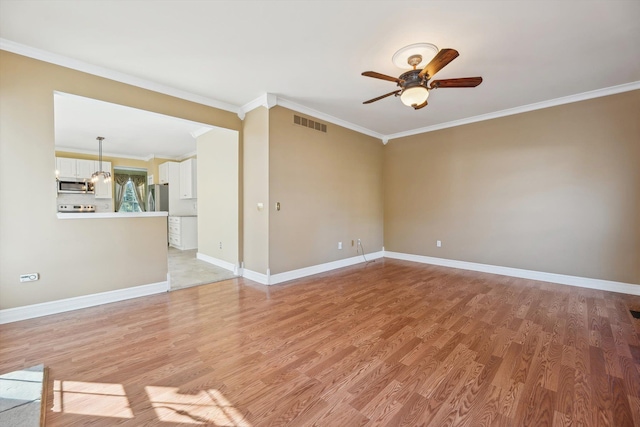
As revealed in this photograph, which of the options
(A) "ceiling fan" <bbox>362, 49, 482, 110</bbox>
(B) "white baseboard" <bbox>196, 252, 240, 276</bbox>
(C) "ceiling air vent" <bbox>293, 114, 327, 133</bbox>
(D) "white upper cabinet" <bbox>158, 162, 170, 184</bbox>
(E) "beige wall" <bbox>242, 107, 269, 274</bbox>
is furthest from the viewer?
(D) "white upper cabinet" <bbox>158, 162, 170, 184</bbox>

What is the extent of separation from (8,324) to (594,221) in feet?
24.1

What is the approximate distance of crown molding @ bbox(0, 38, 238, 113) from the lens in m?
2.63

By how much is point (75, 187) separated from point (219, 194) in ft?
15.8

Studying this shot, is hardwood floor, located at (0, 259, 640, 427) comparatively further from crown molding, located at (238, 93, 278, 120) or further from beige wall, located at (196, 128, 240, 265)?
crown molding, located at (238, 93, 278, 120)

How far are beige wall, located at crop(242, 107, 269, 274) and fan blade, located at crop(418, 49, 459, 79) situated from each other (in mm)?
2340


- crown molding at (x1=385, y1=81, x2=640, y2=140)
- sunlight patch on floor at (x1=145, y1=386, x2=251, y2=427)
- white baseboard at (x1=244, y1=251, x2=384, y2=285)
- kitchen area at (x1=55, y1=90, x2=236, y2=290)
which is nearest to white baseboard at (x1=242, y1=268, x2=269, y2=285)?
white baseboard at (x1=244, y1=251, x2=384, y2=285)

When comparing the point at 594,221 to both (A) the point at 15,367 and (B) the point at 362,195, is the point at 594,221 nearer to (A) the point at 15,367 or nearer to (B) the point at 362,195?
(B) the point at 362,195

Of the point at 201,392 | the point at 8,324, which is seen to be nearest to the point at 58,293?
the point at 8,324

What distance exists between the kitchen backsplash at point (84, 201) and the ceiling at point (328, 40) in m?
5.96

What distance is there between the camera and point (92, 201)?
24.3ft

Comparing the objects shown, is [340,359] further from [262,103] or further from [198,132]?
[198,132]

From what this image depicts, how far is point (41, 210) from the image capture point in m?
2.80

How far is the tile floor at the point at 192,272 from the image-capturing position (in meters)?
4.11

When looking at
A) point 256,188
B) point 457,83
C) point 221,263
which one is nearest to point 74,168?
point 221,263
